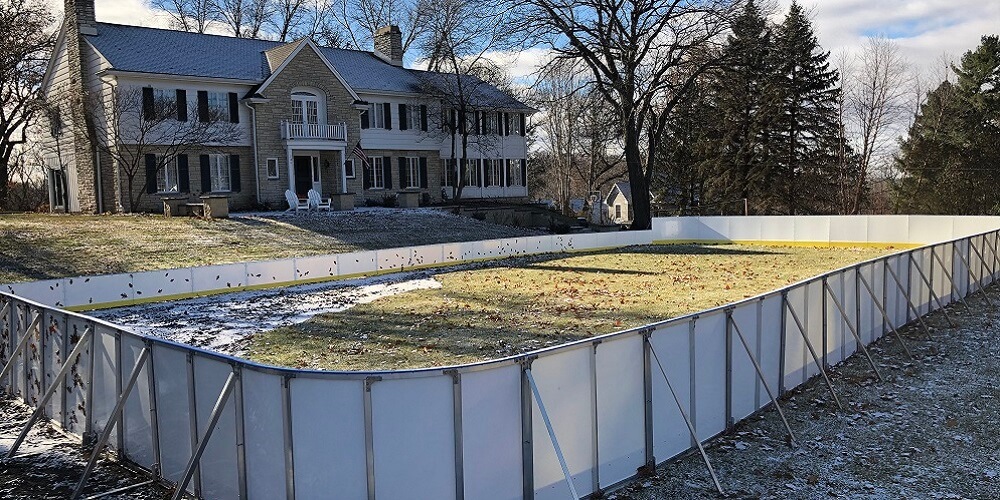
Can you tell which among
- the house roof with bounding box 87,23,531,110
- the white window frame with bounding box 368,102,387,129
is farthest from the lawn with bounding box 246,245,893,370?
the house roof with bounding box 87,23,531,110

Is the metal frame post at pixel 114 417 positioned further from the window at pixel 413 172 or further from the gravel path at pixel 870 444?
the window at pixel 413 172

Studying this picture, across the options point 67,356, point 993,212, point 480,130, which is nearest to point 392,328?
point 67,356

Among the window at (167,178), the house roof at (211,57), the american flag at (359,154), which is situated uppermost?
the house roof at (211,57)

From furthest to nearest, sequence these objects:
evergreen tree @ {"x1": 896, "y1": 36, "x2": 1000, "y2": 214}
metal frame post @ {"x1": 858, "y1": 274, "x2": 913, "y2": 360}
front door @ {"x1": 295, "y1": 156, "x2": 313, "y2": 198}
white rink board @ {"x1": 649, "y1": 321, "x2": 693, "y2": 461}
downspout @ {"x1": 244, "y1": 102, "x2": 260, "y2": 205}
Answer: evergreen tree @ {"x1": 896, "y1": 36, "x2": 1000, "y2": 214}
front door @ {"x1": 295, "y1": 156, "x2": 313, "y2": 198}
downspout @ {"x1": 244, "y1": 102, "x2": 260, "y2": 205}
metal frame post @ {"x1": 858, "y1": 274, "x2": 913, "y2": 360}
white rink board @ {"x1": 649, "y1": 321, "x2": 693, "y2": 461}

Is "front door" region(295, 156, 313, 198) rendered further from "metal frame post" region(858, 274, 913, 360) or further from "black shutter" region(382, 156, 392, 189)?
"metal frame post" region(858, 274, 913, 360)

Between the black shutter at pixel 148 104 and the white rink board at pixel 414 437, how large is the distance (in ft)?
102

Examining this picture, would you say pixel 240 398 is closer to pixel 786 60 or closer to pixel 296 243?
pixel 296 243

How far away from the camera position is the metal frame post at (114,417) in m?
7.55

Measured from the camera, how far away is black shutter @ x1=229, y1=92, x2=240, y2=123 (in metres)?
36.6

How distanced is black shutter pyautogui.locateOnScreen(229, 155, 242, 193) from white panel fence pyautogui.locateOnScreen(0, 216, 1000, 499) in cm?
2584

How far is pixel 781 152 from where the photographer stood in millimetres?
48531

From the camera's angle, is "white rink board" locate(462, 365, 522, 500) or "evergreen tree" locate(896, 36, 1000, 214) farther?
"evergreen tree" locate(896, 36, 1000, 214)

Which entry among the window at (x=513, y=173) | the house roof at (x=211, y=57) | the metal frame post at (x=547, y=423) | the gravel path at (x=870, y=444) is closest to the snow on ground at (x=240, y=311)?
the metal frame post at (x=547, y=423)

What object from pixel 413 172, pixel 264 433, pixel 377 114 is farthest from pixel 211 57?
pixel 264 433
